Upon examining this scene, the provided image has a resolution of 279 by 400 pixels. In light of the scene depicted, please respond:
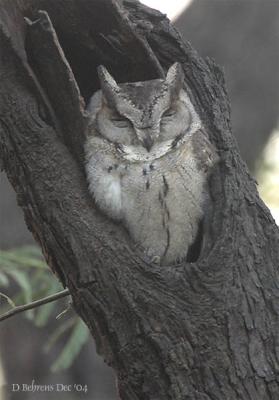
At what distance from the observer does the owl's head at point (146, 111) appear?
12.3ft

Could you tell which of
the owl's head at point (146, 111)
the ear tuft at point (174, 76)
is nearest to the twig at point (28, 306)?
the owl's head at point (146, 111)

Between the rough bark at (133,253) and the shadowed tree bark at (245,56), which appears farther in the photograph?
the shadowed tree bark at (245,56)

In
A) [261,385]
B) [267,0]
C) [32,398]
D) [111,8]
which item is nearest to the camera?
[261,385]

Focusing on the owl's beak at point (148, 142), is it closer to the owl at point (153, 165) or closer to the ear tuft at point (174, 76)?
the owl at point (153, 165)

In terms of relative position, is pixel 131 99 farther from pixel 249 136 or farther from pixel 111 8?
pixel 249 136

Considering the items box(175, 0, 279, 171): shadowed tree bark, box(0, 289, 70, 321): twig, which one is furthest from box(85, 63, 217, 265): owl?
box(175, 0, 279, 171): shadowed tree bark

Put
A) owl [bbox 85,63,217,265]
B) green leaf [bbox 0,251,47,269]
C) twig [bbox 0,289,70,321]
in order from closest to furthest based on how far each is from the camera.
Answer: twig [bbox 0,289,70,321] < owl [bbox 85,63,217,265] < green leaf [bbox 0,251,47,269]

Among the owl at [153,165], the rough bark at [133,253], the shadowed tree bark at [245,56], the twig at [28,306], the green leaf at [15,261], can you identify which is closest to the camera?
the rough bark at [133,253]

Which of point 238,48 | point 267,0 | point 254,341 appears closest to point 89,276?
point 254,341

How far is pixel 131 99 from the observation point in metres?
3.74

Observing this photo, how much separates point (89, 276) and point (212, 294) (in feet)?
1.73

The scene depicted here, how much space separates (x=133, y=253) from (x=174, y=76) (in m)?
0.96

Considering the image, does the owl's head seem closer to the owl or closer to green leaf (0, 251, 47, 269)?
the owl

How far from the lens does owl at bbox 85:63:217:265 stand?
3711 millimetres
